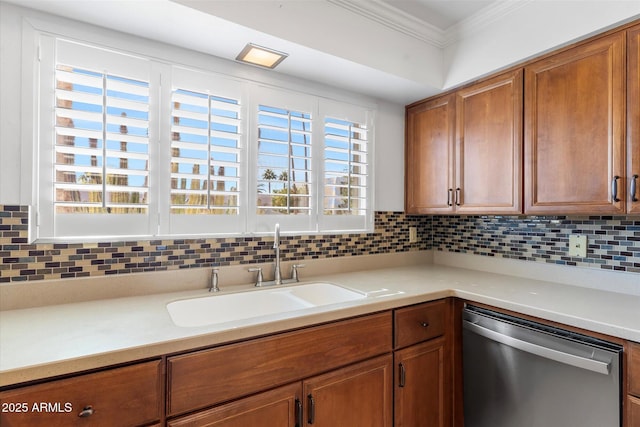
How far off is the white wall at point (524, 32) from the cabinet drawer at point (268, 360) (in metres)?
1.49

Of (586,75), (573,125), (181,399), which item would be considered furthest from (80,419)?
(586,75)

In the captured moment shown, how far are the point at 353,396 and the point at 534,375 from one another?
76 centimetres

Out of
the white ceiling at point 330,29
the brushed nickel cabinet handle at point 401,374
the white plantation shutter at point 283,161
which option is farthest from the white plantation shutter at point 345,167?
the brushed nickel cabinet handle at point 401,374

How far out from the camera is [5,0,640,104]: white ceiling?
130 cm

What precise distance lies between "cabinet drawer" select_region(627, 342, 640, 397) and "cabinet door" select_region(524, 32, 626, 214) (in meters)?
0.58

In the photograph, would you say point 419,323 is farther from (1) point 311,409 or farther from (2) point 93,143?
(2) point 93,143

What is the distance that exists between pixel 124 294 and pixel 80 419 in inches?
26.0

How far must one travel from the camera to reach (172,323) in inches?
43.8

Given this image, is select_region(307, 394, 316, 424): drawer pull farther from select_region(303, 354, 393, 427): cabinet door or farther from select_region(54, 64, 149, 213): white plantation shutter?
select_region(54, 64, 149, 213): white plantation shutter

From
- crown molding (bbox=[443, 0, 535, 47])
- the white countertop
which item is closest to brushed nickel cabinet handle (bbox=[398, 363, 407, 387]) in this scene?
the white countertop

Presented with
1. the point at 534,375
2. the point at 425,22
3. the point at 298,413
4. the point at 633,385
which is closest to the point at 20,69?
the point at 298,413

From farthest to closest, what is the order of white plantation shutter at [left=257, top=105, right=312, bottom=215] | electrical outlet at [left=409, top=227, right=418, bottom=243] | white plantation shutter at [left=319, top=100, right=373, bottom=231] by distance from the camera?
electrical outlet at [left=409, top=227, right=418, bottom=243], white plantation shutter at [left=319, top=100, right=373, bottom=231], white plantation shutter at [left=257, top=105, right=312, bottom=215]

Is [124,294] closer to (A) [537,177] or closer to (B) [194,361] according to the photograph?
(B) [194,361]

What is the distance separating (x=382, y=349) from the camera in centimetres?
143
